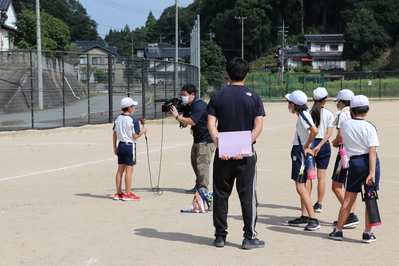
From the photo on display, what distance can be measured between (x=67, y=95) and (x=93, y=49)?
78274mm

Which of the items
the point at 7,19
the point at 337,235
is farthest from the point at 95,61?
the point at 7,19

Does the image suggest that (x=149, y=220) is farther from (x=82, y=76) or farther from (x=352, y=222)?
(x=82, y=76)

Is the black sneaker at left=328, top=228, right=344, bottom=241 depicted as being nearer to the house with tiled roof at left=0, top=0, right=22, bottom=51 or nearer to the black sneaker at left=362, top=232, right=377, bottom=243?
the black sneaker at left=362, top=232, right=377, bottom=243

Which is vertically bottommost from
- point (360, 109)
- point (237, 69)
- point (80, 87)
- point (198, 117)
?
point (198, 117)

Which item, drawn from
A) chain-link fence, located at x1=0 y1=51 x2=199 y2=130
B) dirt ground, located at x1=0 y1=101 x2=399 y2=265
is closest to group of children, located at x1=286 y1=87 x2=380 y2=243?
dirt ground, located at x1=0 y1=101 x2=399 y2=265

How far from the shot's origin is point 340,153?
6.46 metres

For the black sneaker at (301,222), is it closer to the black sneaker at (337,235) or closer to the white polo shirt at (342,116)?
the black sneaker at (337,235)

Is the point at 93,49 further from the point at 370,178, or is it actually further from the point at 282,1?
the point at 370,178

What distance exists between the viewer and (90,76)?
23.4 m

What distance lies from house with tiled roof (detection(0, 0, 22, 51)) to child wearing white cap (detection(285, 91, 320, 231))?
136 ft

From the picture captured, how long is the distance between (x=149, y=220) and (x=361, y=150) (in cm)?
295

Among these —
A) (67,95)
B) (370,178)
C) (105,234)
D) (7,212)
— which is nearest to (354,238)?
(370,178)

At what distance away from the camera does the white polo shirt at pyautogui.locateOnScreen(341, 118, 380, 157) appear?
17.5ft

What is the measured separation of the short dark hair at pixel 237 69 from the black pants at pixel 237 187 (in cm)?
79
